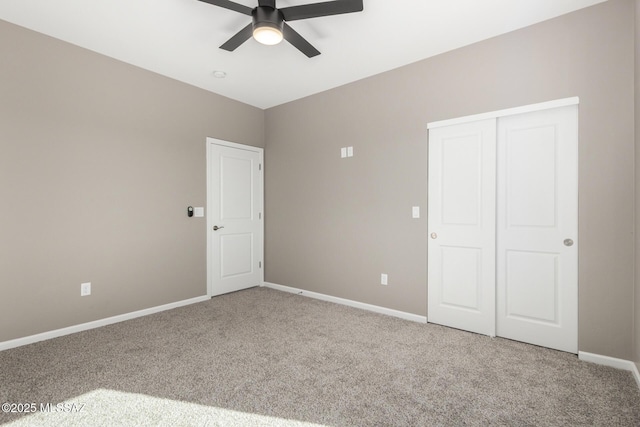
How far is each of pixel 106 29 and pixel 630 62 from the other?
4.23m

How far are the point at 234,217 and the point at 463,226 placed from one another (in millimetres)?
2989

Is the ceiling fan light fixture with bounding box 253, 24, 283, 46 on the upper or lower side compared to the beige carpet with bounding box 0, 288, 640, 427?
upper

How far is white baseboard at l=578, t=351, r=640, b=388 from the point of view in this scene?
2.31m

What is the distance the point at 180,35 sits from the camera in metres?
2.92

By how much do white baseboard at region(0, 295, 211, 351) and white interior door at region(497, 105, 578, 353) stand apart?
11.6ft

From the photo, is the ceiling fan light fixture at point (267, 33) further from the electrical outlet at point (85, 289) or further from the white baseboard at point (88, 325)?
the white baseboard at point (88, 325)

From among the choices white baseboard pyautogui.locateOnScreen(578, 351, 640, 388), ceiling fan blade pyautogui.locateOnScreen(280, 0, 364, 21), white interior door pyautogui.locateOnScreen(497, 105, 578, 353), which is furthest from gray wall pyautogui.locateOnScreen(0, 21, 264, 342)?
white baseboard pyautogui.locateOnScreen(578, 351, 640, 388)

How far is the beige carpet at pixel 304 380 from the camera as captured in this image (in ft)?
6.00

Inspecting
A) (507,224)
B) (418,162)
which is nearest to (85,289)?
(418,162)

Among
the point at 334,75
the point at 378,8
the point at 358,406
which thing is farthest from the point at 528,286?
the point at 334,75

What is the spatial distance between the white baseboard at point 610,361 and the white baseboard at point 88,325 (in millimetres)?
3972

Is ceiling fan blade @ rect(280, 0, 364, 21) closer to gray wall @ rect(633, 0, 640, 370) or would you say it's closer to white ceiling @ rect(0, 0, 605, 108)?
white ceiling @ rect(0, 0, 605, 108)

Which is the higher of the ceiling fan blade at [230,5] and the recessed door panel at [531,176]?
the ceiling fan blade at [230,5]

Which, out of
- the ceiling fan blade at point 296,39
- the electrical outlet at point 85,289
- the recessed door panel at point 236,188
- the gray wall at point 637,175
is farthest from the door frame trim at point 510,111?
the electrical outlet at point 85,289
